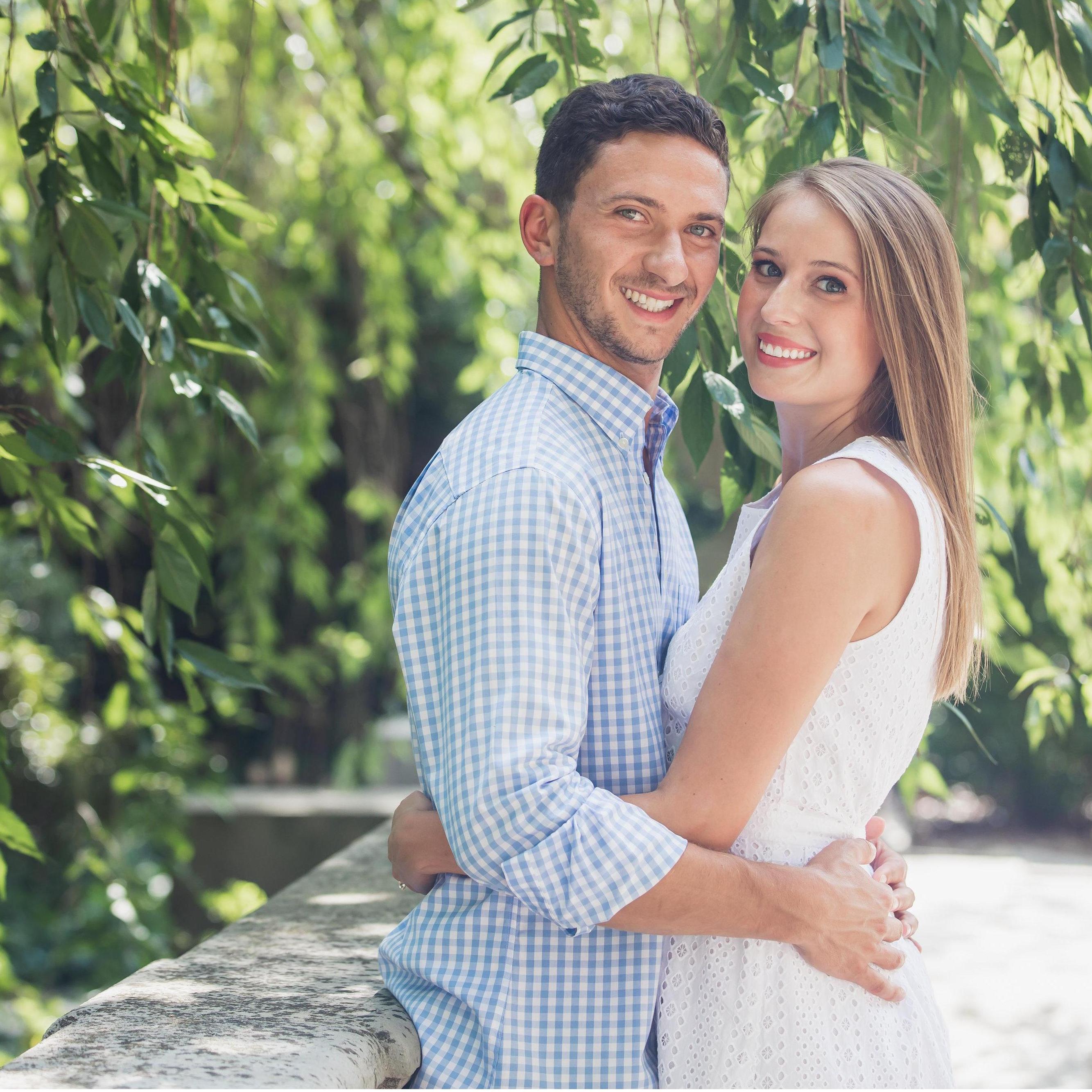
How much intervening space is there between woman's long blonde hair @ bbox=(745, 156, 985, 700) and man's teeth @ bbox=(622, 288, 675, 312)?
24 cm

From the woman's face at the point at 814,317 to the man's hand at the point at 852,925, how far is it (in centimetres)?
58

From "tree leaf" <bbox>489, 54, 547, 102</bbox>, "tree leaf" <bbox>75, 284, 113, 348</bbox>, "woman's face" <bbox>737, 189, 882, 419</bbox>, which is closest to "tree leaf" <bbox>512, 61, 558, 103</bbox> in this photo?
"tree leaf" <bbox>489, 54, 547, 102</bbox>

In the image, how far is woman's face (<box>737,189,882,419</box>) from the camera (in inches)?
58.5

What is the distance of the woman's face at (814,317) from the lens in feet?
4.87

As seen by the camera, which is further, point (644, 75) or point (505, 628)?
point (644, 75)

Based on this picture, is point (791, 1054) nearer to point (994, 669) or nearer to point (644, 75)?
point (644, 75)

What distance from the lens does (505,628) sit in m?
1.20

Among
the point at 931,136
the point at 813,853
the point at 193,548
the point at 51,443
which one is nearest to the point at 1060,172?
the point at 931,136

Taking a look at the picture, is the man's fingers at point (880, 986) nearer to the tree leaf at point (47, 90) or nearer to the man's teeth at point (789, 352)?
the man's teeth at point (789, 352)

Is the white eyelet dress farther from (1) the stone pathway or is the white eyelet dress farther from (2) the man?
(1) the stone pathway

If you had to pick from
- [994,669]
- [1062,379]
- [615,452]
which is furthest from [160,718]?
[994,669]

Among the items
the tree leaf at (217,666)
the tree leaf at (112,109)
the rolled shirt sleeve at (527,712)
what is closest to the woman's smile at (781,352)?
the rolled shirt sleeve at (527,712)

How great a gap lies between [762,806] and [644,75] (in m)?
0.93

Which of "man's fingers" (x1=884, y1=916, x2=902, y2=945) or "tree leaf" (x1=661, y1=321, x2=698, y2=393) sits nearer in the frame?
"man's fingers" (x1=884, y1=916, x2=902, y2=945)
